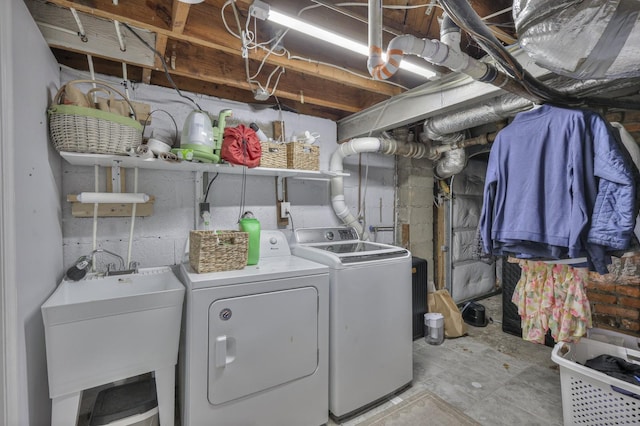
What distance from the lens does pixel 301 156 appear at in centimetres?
230

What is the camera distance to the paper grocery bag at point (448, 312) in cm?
304

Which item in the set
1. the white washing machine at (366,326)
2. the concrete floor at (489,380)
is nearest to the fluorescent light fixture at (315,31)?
the white washing machine at (366,326)

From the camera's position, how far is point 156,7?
4.76 ft

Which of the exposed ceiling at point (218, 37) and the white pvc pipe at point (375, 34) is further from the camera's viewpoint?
the exposed ceiling at point (218, 37)

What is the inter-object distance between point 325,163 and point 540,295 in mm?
2115

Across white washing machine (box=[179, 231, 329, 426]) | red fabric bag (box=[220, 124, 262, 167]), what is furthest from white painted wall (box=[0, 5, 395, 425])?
white washing machine (box=[179, 231, 329, 426])

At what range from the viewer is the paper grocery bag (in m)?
3.04

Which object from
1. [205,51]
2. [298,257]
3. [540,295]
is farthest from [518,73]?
[205,51]

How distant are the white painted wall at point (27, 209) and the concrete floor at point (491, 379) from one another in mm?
1639

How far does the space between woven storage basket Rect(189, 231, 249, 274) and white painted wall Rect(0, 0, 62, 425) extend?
70 centimetres

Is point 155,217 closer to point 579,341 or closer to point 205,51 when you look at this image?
point 205,51

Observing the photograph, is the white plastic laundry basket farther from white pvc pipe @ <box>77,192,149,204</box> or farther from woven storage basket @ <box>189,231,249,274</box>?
white pvc pipe @ <box>77,192,149,204</box>

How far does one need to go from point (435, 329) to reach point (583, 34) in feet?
8.71

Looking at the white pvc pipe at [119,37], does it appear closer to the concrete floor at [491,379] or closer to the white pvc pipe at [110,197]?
the white pvc pipe at [110,197]
